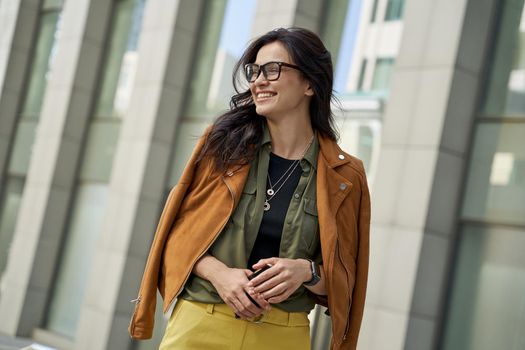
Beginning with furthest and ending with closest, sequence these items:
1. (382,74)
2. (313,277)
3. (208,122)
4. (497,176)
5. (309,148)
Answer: (208,122) → (382,74) → (497,176) → (309,148) → (313,277)

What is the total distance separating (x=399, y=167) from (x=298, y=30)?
6.38 m

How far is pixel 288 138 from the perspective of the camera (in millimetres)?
3111

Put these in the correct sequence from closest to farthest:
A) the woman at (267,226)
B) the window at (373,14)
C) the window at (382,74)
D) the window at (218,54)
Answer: the woman at (267,226) < the window at (382,74) < the window at (373,14) < the window at (218,54)

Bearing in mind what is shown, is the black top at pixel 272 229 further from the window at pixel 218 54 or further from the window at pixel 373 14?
the window at pixel 218 54

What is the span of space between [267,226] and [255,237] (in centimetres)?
6

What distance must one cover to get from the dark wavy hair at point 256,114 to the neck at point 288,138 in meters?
0.06

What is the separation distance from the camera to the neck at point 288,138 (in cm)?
310

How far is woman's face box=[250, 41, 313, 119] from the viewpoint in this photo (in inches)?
118

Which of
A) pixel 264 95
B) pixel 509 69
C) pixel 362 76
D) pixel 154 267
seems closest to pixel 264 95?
pixel 264 95

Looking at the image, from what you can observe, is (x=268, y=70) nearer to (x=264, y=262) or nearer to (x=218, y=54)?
(x=264, y=262)

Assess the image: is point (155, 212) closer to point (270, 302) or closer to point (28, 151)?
point (28, 151)

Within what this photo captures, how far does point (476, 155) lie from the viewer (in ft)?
30.4

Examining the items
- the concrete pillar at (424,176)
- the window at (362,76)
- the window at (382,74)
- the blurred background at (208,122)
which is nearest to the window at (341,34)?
the blurred background at (208,122)

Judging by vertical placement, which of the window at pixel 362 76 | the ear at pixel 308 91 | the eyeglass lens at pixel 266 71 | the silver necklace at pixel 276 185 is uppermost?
the window at pixel 362 76
